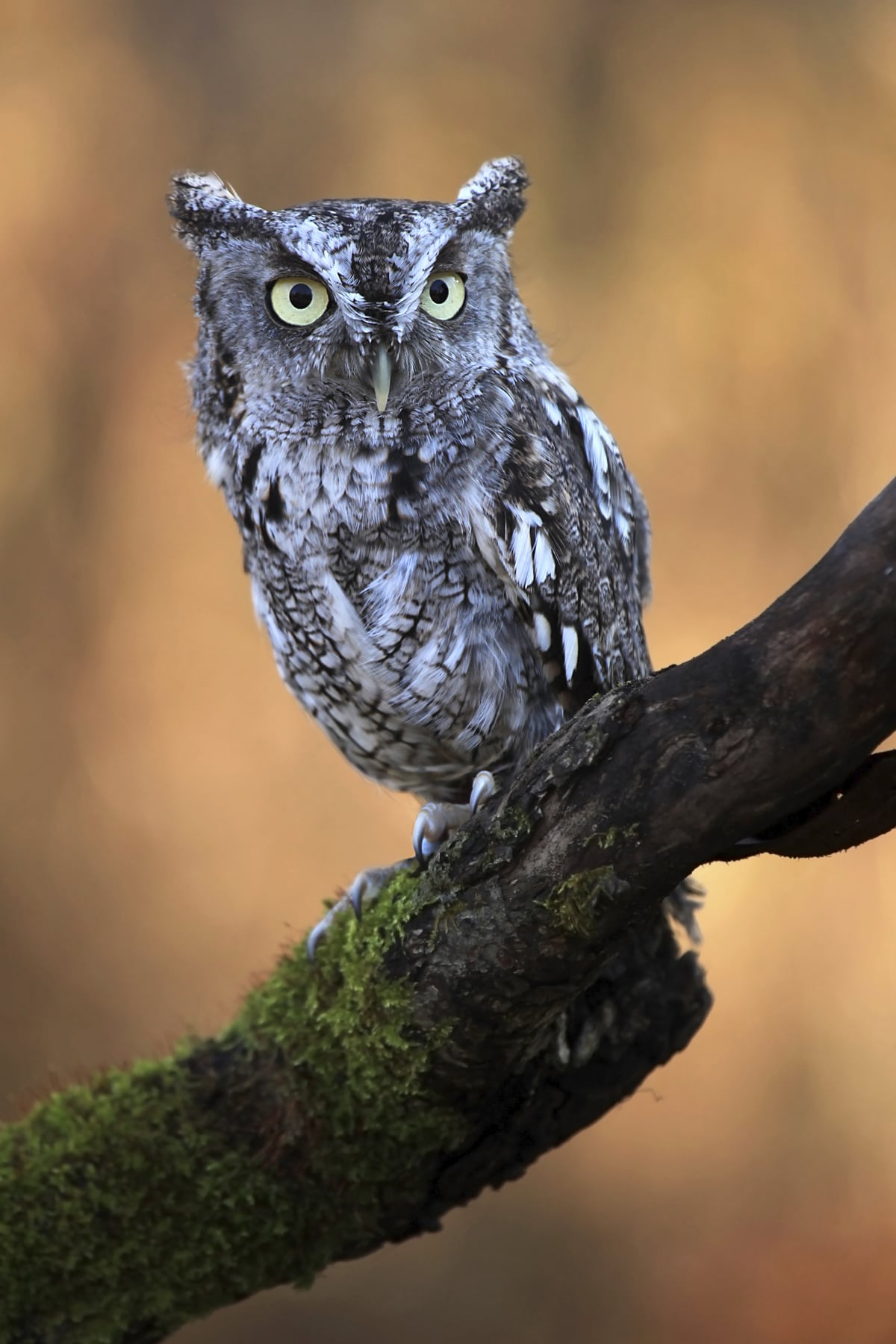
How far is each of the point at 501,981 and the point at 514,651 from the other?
0.57 metres

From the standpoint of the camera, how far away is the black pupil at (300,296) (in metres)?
1.84

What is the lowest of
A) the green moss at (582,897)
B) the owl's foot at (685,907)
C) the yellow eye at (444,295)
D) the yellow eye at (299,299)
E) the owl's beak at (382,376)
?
the green moss at (582,897)

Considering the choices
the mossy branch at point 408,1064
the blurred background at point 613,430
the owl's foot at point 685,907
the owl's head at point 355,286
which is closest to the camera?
the mossy branch at point 408,1064

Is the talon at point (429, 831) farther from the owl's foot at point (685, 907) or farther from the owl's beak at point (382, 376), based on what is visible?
the owl's beak at point (382, 376)

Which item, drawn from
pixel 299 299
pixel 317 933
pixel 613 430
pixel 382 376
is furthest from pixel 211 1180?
pixel 613 430

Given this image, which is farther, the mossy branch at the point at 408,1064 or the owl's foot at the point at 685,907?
the owl's foot at the point at 685,907

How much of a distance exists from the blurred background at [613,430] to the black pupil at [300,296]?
205 cm

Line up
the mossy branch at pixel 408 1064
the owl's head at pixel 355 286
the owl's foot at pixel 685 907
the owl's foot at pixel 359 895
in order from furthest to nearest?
the owl's foot at pixel 685 907, the owl's foot at pixel 359 895, the owl's head at pixel 355 286, the mossy branch at pixel 408 1064

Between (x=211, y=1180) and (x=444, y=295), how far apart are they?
1388 mm

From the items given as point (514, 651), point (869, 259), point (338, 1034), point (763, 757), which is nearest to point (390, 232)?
point (514, 651)

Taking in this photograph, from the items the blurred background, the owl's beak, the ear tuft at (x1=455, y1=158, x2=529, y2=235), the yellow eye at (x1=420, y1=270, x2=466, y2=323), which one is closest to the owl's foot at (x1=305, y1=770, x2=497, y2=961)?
the owl's beak

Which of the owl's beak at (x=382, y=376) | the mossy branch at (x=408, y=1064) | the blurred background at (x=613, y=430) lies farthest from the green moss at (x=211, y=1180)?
the blurred background at (x=613, y=430)

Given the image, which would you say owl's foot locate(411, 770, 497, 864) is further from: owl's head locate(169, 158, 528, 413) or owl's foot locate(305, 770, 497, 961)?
owl's head locate(169, 158, 528, 413)

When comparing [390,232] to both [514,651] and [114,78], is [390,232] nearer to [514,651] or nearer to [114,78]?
[514,651]
